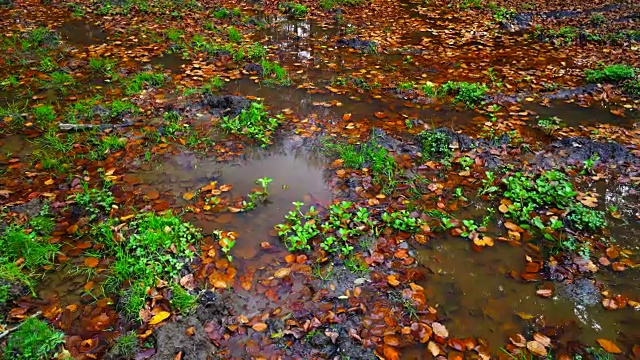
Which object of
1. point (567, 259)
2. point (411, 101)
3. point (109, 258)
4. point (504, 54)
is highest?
point (504, 54)

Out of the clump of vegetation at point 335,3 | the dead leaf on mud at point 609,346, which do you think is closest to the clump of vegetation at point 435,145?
the dead leaf on mud at point 609,346

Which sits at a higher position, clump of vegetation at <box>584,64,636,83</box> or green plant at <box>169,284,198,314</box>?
clump of vegetation at <box>584,64,636,83</box>

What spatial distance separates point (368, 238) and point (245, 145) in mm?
2062

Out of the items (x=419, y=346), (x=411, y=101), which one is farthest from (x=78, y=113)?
(x=419, y=346)

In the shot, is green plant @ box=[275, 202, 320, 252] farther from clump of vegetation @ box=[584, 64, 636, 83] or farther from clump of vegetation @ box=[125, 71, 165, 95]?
clump of vegetation @ box=[584, 64, 636, 83]

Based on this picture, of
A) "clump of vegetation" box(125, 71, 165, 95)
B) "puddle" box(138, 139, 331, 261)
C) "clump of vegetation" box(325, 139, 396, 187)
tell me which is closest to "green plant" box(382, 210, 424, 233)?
"clump of vegetation" box(325, 139, 396, 187)

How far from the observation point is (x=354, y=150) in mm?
4559

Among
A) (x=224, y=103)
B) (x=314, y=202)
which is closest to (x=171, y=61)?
(x=224, y=103)

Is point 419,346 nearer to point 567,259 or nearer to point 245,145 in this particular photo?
point 567,259

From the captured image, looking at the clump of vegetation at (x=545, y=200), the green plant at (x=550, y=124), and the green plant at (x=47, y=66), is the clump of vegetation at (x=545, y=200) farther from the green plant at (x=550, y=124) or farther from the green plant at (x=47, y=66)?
the green plant at (x=47, y=66)

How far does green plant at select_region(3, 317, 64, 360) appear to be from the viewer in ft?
8.07

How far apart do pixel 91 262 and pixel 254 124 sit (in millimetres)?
2502

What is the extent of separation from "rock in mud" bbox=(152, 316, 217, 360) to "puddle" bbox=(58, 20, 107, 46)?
664cm

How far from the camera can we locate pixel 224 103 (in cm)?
532
